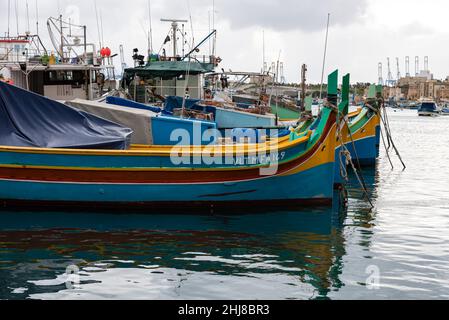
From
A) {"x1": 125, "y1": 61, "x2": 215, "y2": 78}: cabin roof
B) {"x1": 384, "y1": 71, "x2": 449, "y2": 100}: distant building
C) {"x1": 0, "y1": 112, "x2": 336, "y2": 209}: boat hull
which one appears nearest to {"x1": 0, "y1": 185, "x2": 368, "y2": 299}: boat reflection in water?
{"x1": 0, "y1": 112, "x2": 336, "y2": 209}: boat hull

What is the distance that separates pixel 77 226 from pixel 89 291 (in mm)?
4067

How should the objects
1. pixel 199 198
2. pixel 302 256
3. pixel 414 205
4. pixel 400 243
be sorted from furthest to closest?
pixel 414 205, pixel 199 198, pixel 400 243, pixel 302 256

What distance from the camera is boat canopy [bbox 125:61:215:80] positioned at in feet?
83.1

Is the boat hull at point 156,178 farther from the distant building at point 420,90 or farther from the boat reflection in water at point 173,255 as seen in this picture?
the distant building at point 420,90

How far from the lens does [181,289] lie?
8719 mm

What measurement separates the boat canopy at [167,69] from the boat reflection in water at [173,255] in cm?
1303

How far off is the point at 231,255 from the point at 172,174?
3240 mm

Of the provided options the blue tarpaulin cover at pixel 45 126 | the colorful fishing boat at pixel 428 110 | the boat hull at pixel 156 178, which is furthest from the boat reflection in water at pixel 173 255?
the colorful fishing boat at pixel 428 110

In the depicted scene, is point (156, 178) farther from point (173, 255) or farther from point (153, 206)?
point (173, 255)

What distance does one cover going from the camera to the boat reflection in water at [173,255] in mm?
8711

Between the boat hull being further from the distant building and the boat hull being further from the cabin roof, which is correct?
the distant building

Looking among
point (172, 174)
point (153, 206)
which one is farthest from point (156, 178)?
point (153, 206)
